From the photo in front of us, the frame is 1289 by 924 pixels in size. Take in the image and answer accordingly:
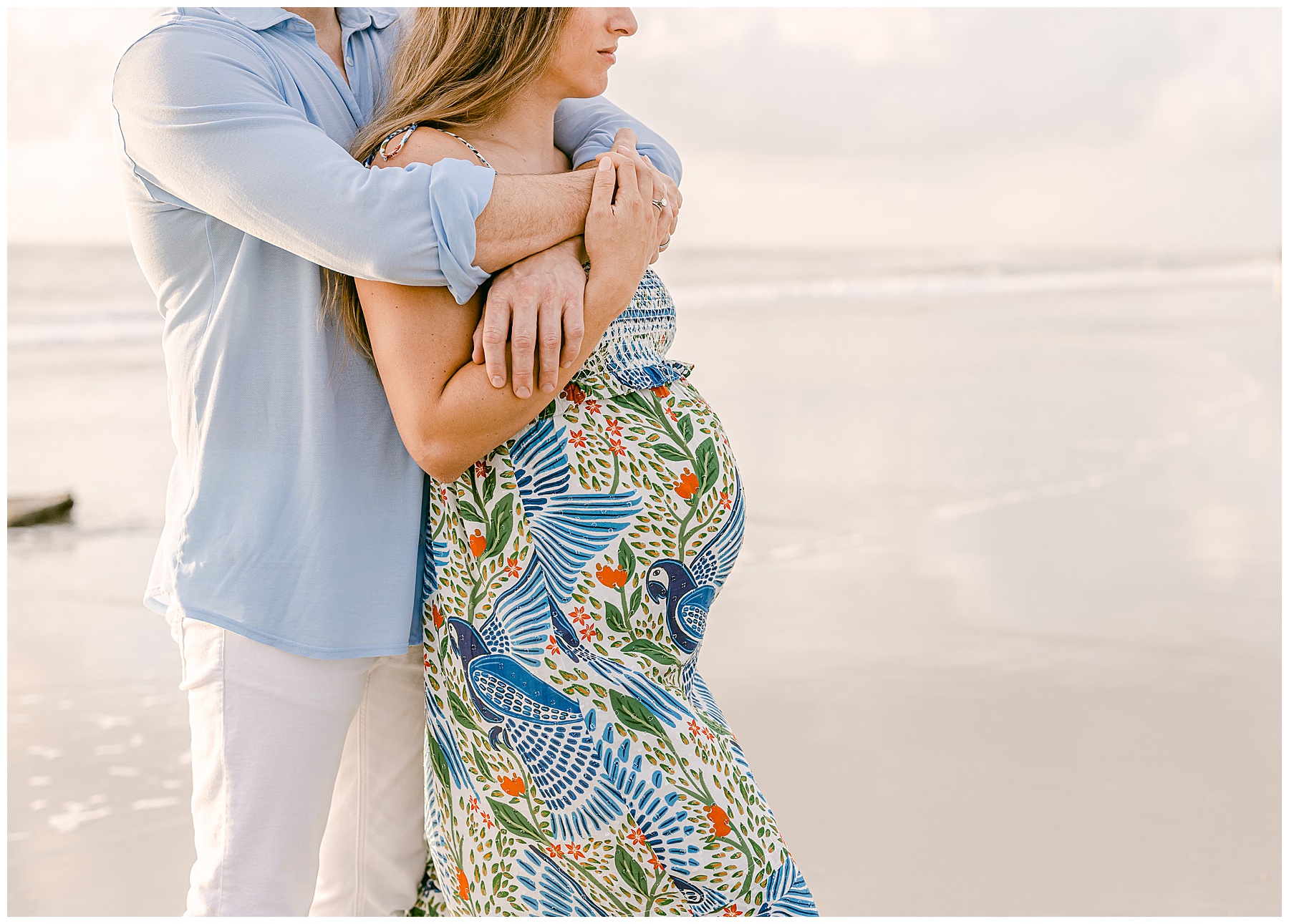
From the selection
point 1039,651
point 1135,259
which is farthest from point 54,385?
point 1135,259

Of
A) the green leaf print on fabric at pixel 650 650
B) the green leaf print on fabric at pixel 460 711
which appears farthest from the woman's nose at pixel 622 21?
the green leaf print on fabric at pixel 460 711

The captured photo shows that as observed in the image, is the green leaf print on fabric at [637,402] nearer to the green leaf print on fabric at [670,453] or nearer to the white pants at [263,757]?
the green leaf print on fabric at [670,453]

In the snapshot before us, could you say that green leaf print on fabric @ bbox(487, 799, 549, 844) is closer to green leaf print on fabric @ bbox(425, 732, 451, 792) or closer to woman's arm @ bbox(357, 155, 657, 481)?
green leaf print on fabric @ bbox(425, 732, 451, 792)

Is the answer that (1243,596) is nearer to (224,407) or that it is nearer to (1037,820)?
(1037,820)

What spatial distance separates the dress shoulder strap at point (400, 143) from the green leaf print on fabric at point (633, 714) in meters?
0.73

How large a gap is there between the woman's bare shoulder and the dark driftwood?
4556mm

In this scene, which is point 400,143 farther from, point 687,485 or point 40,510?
point 40,510

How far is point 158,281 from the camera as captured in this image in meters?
1.57

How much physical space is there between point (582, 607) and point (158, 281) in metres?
0.74

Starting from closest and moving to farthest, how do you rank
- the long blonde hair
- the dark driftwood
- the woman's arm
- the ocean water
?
the woman's arm → the long blonde hair → the ocean water → the dark driftwood

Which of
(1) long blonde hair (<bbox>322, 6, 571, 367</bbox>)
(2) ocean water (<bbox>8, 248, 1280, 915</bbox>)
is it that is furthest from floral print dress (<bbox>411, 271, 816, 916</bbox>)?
(2) ocean water (<bbox>8, 248, 1280, 915</bbox>)

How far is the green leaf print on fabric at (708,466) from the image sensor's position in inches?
64.9

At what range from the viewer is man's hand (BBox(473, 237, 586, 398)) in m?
1.46

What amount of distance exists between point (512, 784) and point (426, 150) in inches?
35.0
